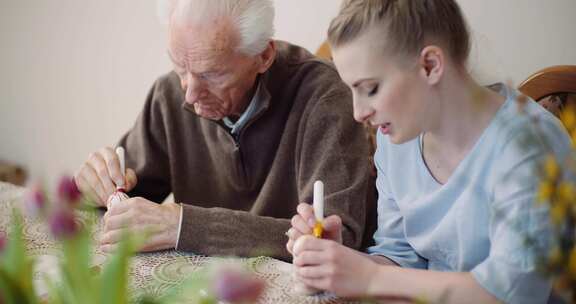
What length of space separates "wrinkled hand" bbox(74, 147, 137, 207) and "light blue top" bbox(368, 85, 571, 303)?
0.56m

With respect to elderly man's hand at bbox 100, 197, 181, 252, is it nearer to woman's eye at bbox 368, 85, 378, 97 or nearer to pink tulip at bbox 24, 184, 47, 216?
woman's eye at bbox 368, 85, 378, 97

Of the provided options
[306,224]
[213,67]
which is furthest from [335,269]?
[213,67]

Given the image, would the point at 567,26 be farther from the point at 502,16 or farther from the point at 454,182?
the point at 454,182

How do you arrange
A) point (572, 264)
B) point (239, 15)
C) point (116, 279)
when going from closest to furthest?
1. point (572, 264)
2. point (116, 279)
3. point (239, 15)

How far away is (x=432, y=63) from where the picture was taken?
1.03m

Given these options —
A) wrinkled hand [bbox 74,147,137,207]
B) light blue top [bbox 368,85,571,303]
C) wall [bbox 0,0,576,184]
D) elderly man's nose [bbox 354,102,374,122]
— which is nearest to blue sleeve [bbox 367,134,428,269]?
light blue top [bbox 368,85,571,303]

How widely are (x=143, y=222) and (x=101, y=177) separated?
24 centimetres

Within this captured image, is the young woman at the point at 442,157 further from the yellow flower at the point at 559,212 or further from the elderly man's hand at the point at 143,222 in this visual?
the yellow flower at the point at 559,212

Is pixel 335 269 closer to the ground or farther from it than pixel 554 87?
closer to the ground

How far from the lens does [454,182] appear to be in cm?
110

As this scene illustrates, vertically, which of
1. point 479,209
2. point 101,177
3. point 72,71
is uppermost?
point 479,209

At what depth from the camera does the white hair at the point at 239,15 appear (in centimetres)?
137

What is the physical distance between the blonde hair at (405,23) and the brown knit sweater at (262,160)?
0.40 m

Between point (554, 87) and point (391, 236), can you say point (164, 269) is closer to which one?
point (391, 236)
